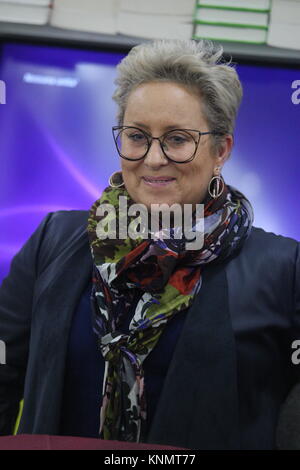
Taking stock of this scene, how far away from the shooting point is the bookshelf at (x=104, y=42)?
1.85 meters

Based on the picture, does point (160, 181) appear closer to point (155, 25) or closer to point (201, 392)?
point (201, 392)

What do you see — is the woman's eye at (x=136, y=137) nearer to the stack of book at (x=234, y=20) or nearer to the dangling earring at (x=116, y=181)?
the dangling earring at (x=116, y=181)

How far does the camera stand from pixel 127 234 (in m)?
1.40

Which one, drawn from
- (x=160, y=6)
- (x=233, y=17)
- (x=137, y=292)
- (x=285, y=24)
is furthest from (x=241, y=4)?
(x=137, y=292)

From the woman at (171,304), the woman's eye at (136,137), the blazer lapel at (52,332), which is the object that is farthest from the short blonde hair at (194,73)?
the blazer lapel at (52,332)

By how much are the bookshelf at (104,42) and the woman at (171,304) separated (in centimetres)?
50

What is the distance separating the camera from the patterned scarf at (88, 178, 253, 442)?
1.26 meters

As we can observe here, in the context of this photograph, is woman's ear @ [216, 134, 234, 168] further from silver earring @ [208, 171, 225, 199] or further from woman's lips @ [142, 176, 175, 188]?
woman's lips @ [142, 176, 175, 188]

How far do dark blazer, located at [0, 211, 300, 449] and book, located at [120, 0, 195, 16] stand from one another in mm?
914

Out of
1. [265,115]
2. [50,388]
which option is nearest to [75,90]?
[265,115]

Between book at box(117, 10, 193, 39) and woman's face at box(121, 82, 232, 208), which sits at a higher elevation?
book at box(117, 10, 193, 39)

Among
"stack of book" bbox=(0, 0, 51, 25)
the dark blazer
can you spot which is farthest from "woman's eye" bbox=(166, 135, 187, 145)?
"stack of book" bbox=(0, 0, 51, 25)

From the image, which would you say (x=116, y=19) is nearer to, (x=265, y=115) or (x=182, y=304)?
(x=265, y=115)

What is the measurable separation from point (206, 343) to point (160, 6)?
127 cm
